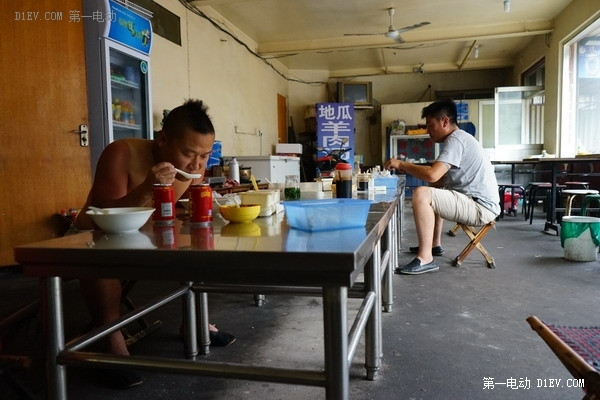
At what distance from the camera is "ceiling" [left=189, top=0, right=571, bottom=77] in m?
6.27

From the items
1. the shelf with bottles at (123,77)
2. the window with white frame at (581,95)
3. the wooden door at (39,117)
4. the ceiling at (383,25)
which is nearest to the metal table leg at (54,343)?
the wooden door at (39,117)

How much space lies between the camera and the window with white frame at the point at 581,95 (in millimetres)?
6367

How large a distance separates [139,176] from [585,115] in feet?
23.9

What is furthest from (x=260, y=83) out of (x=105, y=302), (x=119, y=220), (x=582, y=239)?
(x=119, y=220)

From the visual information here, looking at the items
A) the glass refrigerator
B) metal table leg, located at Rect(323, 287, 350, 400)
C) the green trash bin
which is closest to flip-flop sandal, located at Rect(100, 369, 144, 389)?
metal table leg, located at Rect(323, 287, 350, 400)

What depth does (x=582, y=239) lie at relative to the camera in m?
3.33

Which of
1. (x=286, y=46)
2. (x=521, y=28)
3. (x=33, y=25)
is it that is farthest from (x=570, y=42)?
(x=33, y=25)

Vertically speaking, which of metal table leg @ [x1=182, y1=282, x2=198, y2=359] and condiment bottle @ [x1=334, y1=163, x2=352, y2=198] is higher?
condiment bottle @ [x1=334, y1=163, x2=352, y2=198]

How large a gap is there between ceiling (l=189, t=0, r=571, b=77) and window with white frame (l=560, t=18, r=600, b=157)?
26.4 inches

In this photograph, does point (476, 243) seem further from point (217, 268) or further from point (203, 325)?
point (217, 268)

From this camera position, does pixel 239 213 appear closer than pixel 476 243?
Yes

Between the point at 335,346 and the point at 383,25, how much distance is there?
7.36 metres

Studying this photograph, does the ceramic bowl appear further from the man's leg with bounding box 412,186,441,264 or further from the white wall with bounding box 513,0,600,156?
the white wall with bounding box 513,0,600,156

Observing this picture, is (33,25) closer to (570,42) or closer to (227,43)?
(227,43)
